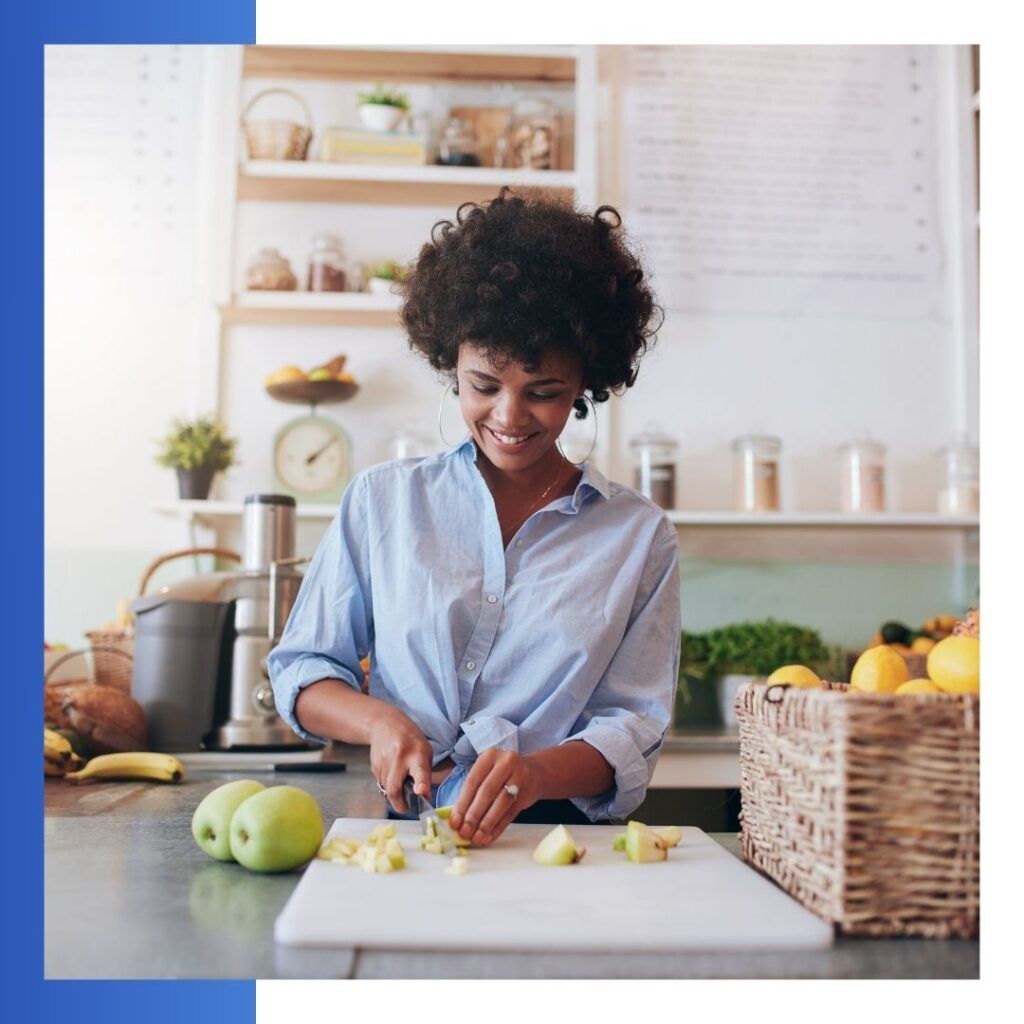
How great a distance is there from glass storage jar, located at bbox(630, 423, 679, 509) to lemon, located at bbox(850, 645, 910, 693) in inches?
53.2

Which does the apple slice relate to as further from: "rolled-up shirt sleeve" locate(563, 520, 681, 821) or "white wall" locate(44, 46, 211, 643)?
"white wall" locate(44, 46, 211, 643)

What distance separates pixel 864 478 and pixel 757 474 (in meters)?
0.21

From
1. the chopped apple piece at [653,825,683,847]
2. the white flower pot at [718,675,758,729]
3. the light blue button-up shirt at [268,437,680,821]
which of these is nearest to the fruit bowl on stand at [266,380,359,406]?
the white flower pot at [718,675,758,729]

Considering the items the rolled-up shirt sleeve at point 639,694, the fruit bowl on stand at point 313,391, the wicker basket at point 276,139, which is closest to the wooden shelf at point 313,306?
the fruit bowl on stand at point 313,391

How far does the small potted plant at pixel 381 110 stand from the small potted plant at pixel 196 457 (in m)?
0.66

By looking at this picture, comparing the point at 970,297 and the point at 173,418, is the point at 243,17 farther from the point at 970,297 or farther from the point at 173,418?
the point at 970,297

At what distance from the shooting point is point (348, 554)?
1014 mm

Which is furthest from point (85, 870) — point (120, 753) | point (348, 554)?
point (120, 753)

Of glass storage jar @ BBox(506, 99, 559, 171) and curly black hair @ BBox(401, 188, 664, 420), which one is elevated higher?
glass storage jar @ BBox(506, 99, 559, 171)

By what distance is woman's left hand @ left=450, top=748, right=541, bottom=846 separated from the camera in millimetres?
779

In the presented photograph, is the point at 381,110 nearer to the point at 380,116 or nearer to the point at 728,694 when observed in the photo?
the point at 380,116

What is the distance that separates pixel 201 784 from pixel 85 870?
1.65ft

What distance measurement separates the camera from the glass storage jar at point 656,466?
212 centimetres

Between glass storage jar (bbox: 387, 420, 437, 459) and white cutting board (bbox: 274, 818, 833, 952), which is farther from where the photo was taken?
glass storage jar (bbox: 387, 420, 437, 459)
